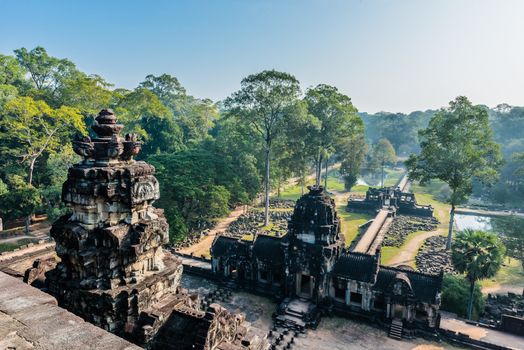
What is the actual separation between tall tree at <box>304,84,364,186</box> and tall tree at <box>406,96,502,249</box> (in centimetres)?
1320

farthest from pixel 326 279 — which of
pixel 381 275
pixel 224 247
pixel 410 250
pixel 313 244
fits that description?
pixel 410 250

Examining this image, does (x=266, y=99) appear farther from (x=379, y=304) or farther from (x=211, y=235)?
(x=379, y=304)

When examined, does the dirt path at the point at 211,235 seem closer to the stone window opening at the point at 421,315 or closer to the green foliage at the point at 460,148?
the stone window opening at the point at 421,315

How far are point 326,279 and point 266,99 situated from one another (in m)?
21.5

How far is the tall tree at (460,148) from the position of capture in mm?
31422

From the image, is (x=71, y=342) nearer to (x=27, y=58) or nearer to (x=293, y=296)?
(x=293, y=296)

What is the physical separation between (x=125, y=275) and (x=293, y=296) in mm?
15113

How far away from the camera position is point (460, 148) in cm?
3195

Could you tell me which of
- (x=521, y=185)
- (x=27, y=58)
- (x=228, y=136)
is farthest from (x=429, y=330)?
(x=27, y=58)

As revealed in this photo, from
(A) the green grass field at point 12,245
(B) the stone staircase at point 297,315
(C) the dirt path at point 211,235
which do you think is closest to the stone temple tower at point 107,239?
(B) the stone staircase at point 297,315

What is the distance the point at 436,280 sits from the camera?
65.5 feet

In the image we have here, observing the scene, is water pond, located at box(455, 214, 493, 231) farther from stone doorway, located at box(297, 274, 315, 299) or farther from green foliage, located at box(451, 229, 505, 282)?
stone doorway, located at box(297, 274, 315, 299)

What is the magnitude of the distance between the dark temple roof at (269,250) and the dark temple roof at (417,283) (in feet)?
21.6

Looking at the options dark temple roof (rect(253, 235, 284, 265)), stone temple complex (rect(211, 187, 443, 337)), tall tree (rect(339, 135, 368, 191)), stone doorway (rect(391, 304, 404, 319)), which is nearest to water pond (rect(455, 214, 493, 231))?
tall tree (rect(339, 135, 368, 191))
